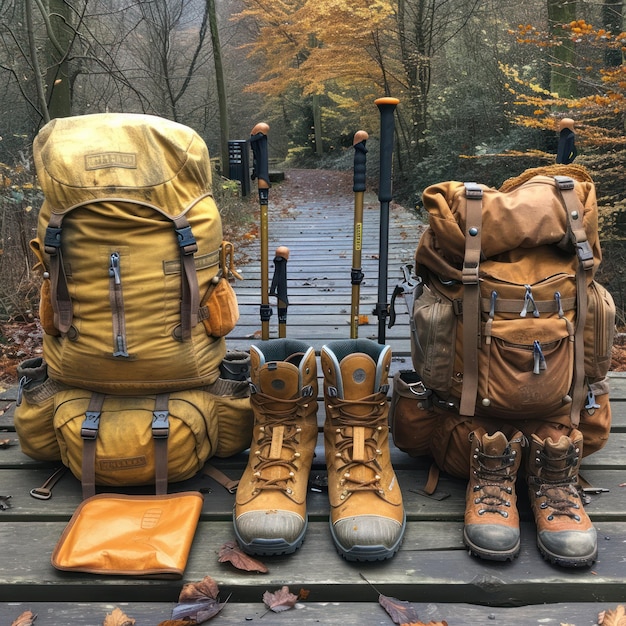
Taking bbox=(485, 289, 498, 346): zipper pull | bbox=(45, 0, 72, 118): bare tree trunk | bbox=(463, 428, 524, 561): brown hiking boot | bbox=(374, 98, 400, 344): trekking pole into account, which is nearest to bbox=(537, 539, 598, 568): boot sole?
bbox=(463, 428, 524, 561): brown hiking boot

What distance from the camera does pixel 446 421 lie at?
204 cm

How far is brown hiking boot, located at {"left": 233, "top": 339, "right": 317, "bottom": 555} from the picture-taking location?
1.77m

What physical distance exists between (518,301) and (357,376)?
593 mm

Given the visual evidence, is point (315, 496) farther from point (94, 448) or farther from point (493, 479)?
point (94, 448)

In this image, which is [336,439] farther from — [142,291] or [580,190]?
[580,190]

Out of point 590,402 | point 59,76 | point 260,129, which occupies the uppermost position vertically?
point 59,76

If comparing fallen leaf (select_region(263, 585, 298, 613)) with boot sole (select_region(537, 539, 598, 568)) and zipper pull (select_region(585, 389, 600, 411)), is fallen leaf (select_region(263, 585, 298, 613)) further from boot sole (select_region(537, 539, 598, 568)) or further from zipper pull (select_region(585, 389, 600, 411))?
zipper pull (select_region(585, 389, 600, 411))

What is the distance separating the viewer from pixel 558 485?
72.5 inches

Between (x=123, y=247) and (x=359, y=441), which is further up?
(x=123, y=247)

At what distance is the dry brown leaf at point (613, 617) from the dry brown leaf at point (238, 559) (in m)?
0.93

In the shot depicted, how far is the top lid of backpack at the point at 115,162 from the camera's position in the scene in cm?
186

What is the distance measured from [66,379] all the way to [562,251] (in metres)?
1.79

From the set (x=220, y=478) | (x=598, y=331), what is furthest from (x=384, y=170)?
(x=220, y=478)

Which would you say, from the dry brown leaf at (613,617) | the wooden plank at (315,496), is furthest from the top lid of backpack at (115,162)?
the dry brown leaf at (613,617)
